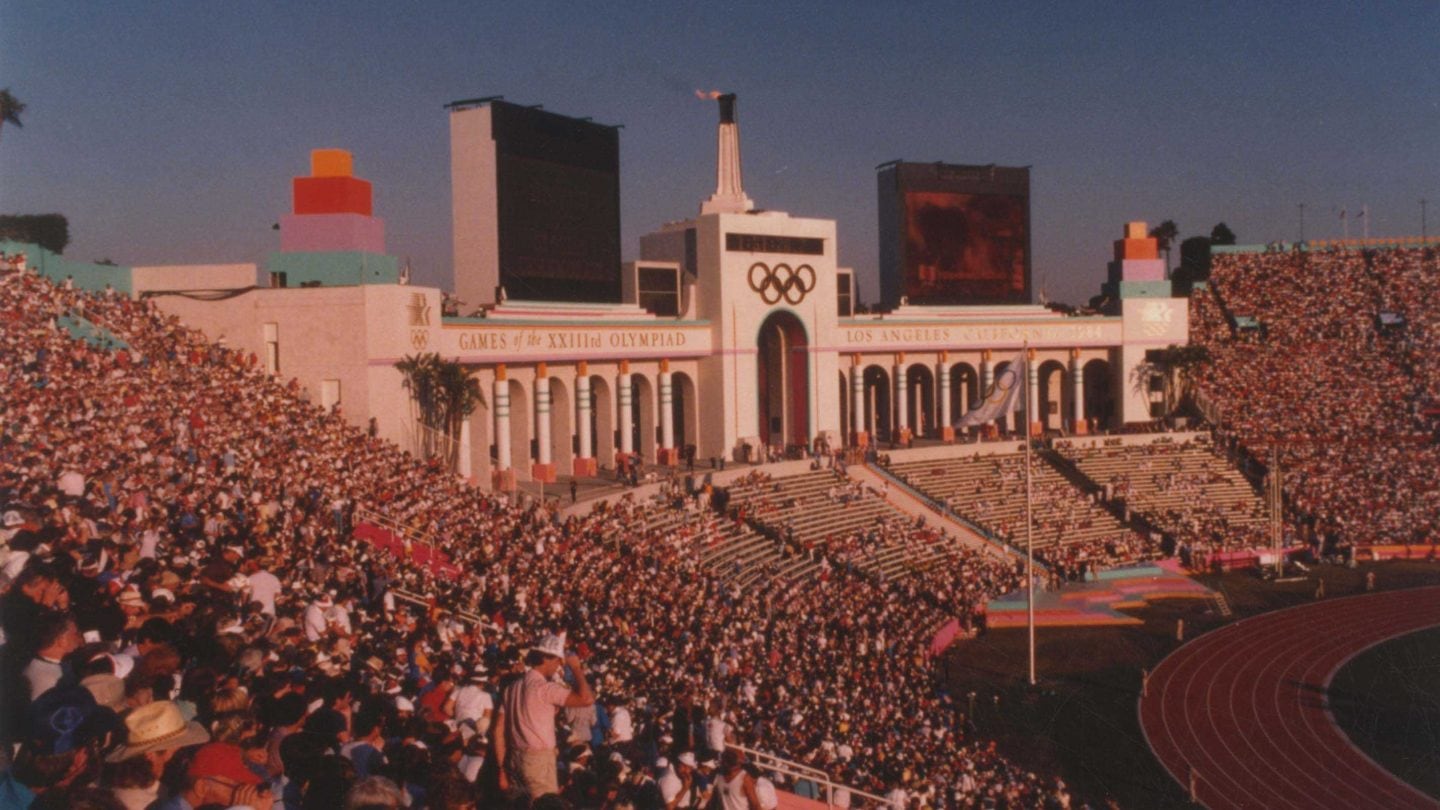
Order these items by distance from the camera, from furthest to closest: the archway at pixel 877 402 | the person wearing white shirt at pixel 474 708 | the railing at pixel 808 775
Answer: the archway at pixel 877 402 < the railing at pixel 808 775 < the person wearing white shirt at pixel 474 708

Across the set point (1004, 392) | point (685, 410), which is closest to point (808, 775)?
point (1004, 392)

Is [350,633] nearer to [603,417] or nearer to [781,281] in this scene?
[603,417]

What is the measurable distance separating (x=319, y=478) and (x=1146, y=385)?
50026mm

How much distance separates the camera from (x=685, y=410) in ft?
172

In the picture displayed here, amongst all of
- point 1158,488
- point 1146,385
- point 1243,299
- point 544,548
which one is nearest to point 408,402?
point 544,548

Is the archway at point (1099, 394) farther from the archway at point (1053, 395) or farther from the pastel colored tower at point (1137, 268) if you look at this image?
the pastel colored tower at point (1137, 268)

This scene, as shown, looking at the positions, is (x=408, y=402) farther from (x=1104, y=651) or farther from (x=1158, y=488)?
(x=1158, y=488)

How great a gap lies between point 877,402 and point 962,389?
4.91m

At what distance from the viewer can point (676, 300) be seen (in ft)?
165

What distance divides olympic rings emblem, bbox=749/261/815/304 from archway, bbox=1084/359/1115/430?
20.4 metres

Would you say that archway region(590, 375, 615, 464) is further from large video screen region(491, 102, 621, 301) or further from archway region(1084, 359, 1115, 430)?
archway region(1084, 359, 1115, 430)

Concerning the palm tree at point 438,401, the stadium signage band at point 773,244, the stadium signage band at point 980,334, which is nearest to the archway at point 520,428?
the palm tree at point 438,401

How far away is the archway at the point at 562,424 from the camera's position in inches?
1778

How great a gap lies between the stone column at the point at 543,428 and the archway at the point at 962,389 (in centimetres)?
2727
